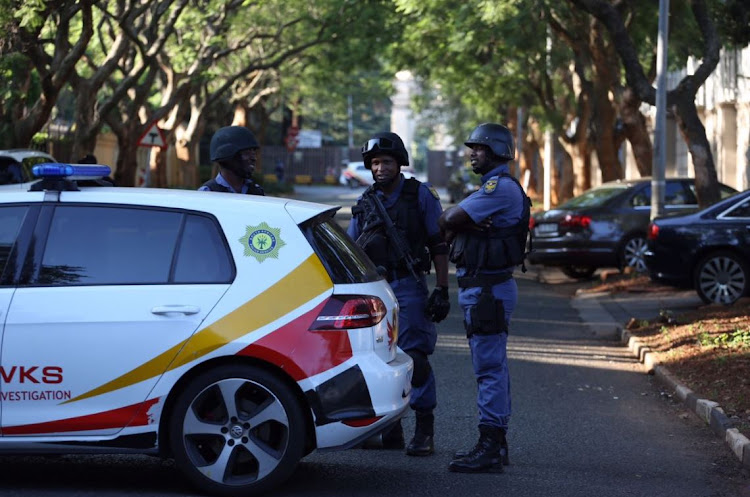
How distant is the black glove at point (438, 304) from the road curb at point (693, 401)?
2.05 meters

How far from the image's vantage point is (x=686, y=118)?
59.9 feet

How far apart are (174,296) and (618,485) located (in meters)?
2.65

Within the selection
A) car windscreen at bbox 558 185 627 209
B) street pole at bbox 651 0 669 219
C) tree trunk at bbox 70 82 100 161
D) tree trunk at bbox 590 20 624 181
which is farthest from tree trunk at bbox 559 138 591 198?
tree trunk at bbox 70 82 100 161

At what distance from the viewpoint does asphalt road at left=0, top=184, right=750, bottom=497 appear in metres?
6.72

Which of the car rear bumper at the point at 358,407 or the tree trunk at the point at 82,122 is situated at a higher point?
the tree trunk at the point at 82,122

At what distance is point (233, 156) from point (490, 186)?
75.5 inches

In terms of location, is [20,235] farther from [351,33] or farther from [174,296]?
[351,33]

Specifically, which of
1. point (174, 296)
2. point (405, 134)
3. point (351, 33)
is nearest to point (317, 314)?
point (174, 296)

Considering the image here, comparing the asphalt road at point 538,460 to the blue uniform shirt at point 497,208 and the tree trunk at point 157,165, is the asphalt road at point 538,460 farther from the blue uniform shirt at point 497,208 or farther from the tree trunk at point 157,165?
the tree trunk at point 157,165

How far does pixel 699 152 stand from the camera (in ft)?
59.1

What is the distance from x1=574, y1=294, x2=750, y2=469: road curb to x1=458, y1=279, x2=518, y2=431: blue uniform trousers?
1628 mm

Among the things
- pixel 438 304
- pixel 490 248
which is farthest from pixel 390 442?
pixel 490 248

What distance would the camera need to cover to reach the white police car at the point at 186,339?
6145 millimetres

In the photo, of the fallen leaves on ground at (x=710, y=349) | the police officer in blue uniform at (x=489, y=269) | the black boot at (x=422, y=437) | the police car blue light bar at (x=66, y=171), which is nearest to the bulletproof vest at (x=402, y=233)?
the police officer in blue uniform at (x=489, y=269)
